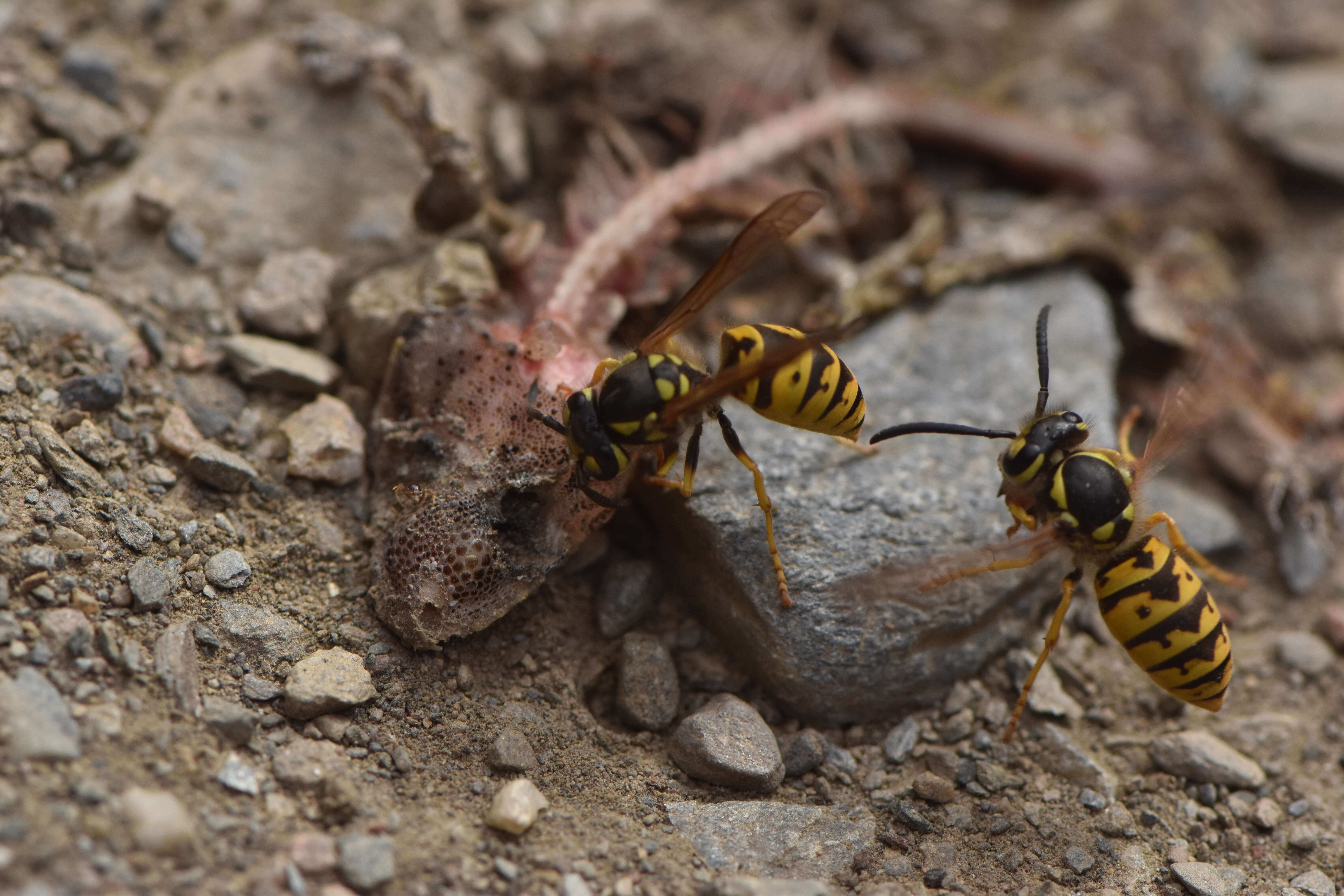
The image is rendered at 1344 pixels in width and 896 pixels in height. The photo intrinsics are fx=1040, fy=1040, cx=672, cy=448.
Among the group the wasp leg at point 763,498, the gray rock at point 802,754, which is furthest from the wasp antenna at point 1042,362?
the gray rock at point 802,754

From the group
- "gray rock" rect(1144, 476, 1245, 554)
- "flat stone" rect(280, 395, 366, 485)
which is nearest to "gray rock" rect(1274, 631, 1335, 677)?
"gray rock" rect(1144, 476, 1245, 554)

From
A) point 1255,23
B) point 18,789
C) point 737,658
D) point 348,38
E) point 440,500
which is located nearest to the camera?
point 18,789


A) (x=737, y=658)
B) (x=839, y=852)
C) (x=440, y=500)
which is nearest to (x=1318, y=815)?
(x=839, y=852)

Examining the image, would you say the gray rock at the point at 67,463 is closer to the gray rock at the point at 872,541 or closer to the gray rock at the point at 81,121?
the gray rock at the point at 81,121

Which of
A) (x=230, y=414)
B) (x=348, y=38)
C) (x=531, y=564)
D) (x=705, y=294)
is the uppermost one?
(x=348, y=38)

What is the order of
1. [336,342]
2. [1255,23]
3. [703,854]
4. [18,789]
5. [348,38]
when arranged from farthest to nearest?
1. [1255,23]
2. [348,38]
3. [336,342]
4. [703,854]
5. [18,789]

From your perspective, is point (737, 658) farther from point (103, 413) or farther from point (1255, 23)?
point (1255, 23)
